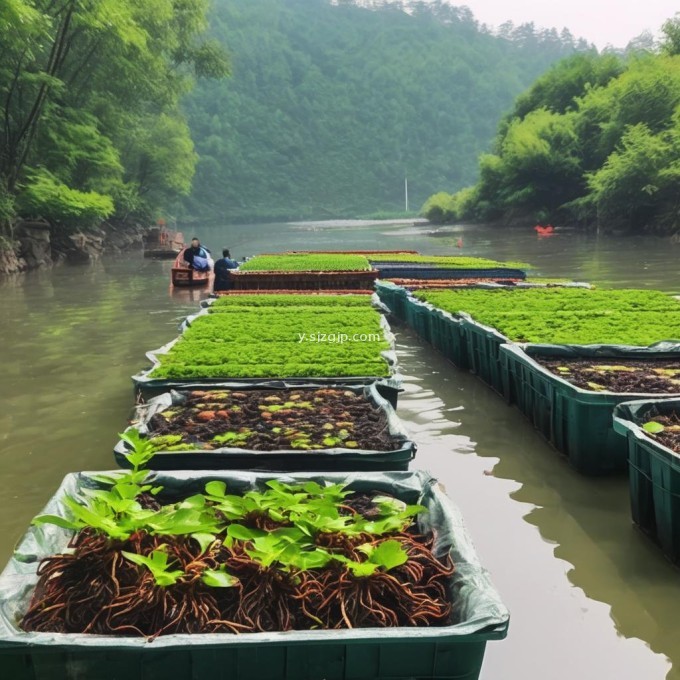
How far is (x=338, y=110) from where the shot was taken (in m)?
157

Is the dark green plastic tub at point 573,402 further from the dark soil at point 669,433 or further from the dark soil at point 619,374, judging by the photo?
the dark soil at point 669,433

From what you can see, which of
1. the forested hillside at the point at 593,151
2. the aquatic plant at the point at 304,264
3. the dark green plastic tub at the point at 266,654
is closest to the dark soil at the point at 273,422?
the dark green plastic tub at the point at 266,654

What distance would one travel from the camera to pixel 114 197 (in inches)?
1674

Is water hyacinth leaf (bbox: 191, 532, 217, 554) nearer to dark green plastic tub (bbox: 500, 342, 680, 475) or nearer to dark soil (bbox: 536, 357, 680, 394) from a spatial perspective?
dark green plastic tub (bbox: 500, 342, 680, 475)

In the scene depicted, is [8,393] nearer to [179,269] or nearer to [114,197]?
[179,269]

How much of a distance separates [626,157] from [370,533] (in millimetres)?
49009

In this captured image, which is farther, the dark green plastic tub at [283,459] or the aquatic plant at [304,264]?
the aquatic plant at [304,264]

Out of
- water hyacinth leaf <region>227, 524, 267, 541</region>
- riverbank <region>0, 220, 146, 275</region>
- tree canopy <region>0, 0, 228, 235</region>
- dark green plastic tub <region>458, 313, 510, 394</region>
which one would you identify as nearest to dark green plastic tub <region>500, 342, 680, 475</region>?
dark green plastic tub <region>458, 313, 510, 394</region>

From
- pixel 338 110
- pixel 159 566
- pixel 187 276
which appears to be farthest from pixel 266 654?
pixel 338 110

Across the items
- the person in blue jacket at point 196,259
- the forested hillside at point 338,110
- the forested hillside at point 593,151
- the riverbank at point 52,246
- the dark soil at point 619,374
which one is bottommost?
the dark soil at point 619,374

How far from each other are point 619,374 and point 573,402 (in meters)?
1.34

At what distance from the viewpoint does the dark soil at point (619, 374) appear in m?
6.55

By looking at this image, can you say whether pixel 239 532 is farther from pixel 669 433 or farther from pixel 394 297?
pixel 394 297

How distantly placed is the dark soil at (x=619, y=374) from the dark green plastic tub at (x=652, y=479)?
1.05 metres
